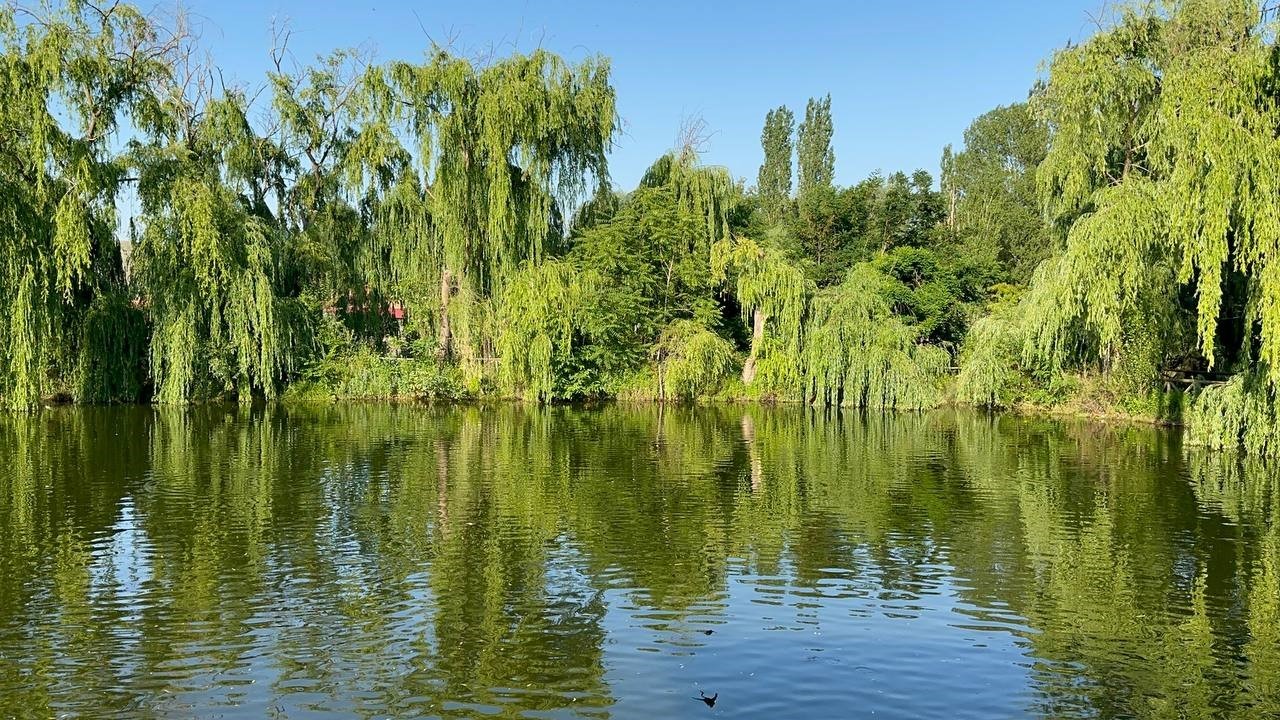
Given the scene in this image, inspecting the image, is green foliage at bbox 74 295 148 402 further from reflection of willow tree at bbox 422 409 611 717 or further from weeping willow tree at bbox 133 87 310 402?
reflection of willow tree at bbox 422 409 611 717

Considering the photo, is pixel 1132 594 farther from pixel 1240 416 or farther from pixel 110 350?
pixel 110 350

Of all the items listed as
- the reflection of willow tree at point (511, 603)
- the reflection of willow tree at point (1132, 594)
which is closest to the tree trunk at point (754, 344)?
the reflection of willow tree at point (1132, 594)

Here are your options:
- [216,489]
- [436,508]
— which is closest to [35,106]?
[216,489]

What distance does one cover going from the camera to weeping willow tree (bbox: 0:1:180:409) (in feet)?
81.4

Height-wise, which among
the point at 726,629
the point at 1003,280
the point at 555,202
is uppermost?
the point at 555,202

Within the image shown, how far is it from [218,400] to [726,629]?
88.6 feet

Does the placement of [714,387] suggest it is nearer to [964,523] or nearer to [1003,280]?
[1003,280]

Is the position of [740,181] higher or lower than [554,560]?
higher

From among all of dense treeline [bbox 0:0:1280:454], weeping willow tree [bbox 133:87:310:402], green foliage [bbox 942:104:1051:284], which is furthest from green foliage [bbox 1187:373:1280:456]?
weeping willow tree [bbox 133:87:310:402]

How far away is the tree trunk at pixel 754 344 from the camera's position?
35.5 metres

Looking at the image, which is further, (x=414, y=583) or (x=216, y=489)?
(x=216, y=489)

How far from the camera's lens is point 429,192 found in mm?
34062

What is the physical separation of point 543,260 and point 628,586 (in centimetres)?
2542

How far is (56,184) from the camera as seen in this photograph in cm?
2614
